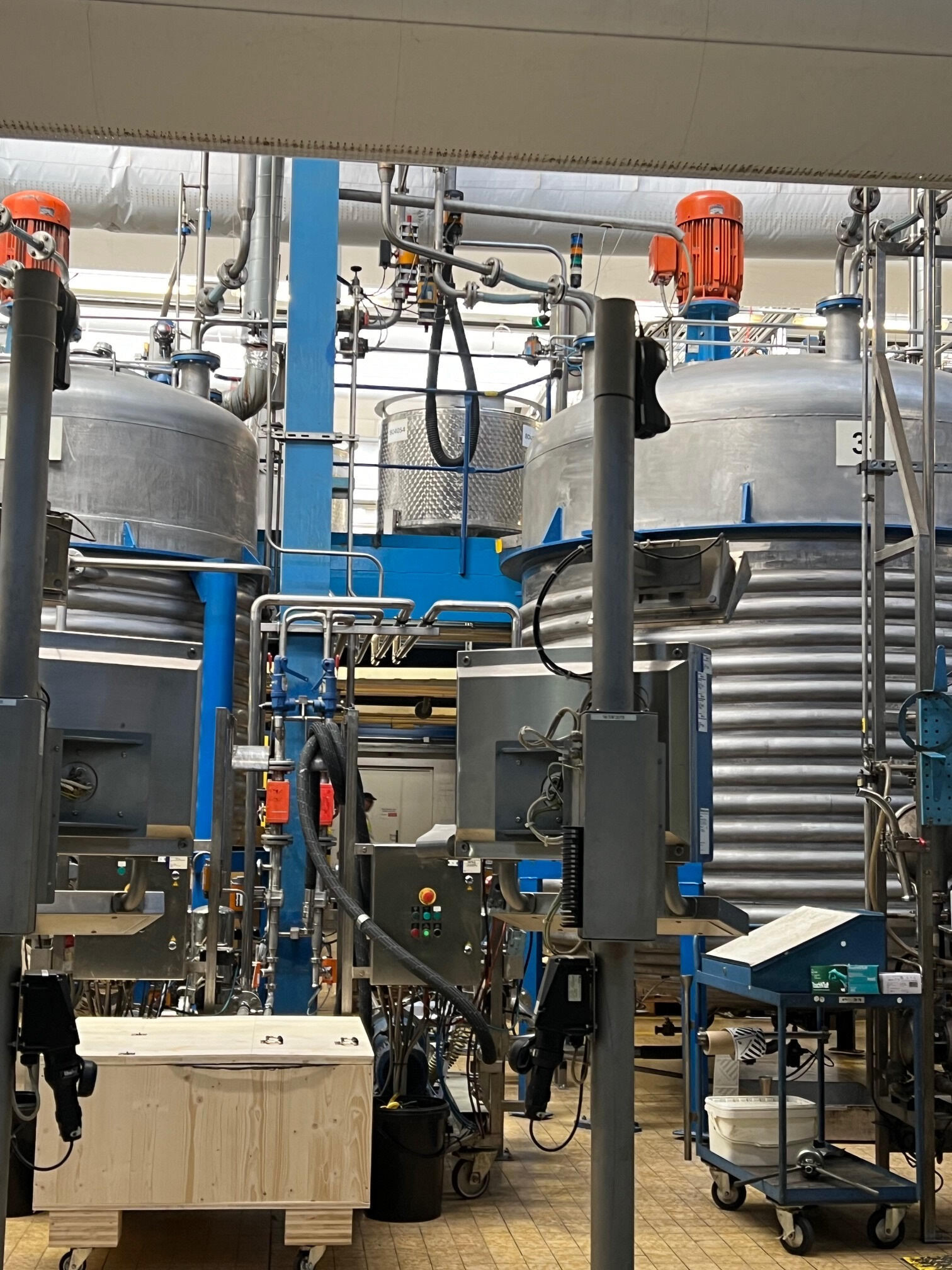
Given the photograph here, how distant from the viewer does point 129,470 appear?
7.34 meters

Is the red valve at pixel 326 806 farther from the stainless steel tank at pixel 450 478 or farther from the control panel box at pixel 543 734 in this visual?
the stainless steel tank at pixel 450 478

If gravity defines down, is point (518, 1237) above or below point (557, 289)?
below

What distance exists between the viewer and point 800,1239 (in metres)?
4.86

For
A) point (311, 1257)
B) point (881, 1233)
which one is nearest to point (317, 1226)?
point (311, 1257)

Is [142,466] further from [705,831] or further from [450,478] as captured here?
[705,831]

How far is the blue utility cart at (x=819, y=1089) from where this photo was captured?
4.89m

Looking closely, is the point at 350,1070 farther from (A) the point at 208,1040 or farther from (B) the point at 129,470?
(B) the point at 129,470

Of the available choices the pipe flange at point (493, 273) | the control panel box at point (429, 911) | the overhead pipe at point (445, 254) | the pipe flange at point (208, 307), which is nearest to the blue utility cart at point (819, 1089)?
the control panel box at point (429, 911)

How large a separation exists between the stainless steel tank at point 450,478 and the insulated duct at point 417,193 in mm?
1376

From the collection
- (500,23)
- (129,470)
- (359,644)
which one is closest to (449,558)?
(359,644)

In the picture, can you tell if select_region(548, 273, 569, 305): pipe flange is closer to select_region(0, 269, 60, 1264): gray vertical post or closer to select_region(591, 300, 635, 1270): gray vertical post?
select_region(591, 300, 635, 1270): gray vertical post

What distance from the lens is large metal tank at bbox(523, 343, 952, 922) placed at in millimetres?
6504

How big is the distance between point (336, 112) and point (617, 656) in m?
1.39

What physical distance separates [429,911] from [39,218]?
18.0 feet
